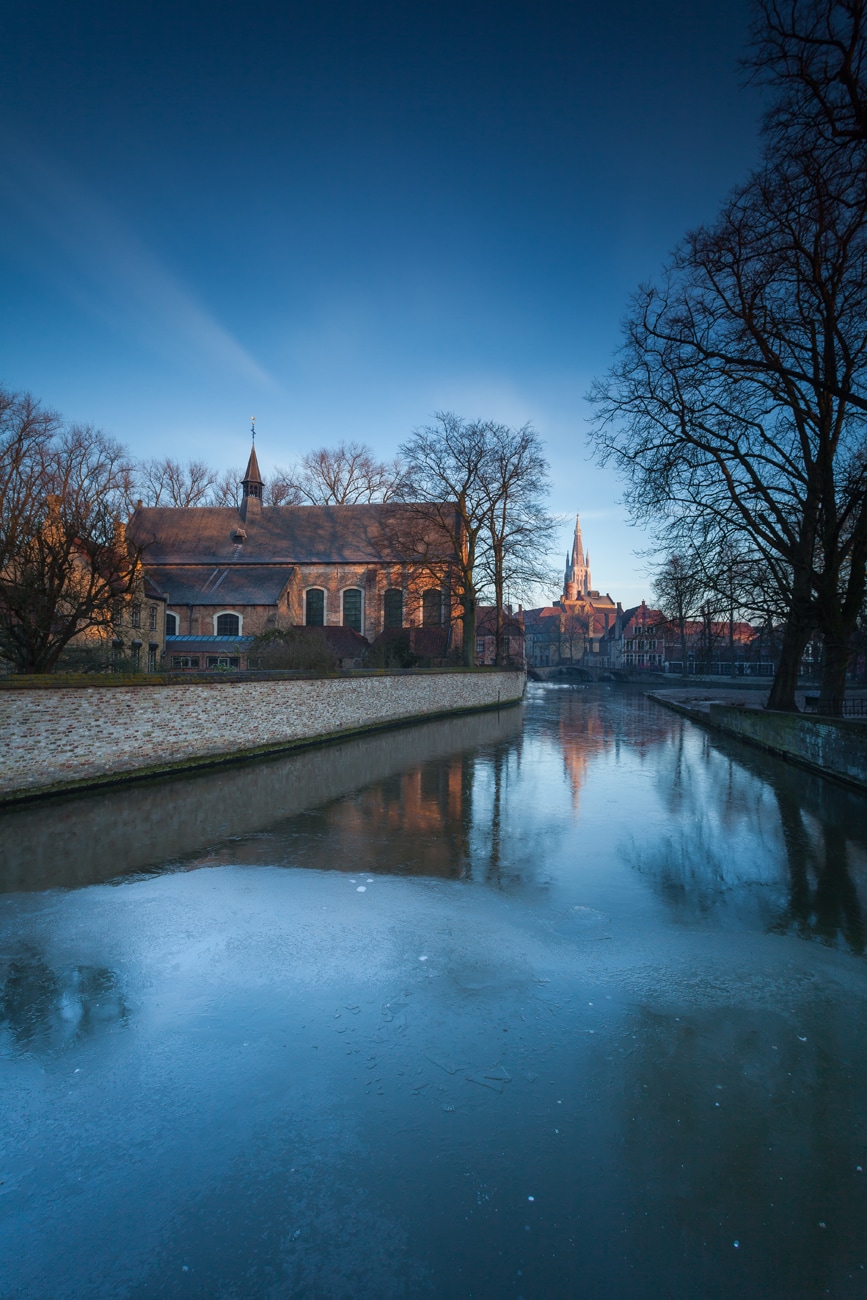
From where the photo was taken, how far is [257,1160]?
2.74 meters

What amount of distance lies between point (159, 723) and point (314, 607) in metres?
30.3

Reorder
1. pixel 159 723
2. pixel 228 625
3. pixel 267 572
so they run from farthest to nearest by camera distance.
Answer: pixel 267 572
pixel 228 625
pixel 159 723

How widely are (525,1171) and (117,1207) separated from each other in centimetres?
159

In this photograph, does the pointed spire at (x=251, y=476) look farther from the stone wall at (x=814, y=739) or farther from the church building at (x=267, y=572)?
the stone wall at (x=814, y=739)

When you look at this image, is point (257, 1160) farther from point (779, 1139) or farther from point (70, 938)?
point (70, 938)

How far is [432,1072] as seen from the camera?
3320 millimetres

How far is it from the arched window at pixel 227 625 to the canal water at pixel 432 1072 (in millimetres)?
30323

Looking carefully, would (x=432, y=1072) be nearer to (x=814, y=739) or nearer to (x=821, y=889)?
(x=821, y=889)

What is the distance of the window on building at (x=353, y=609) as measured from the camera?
138 ft

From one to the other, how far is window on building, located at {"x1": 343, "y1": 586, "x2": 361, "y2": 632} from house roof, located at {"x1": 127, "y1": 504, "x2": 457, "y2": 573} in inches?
83.5

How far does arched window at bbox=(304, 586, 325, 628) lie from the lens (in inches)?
1651

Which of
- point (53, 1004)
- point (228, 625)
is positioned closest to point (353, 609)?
point (228, 625)

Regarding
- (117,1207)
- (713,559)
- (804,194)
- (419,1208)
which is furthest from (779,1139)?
(713,559)

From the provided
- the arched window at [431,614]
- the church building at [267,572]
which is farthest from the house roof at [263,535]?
the arched window at [431,614]
